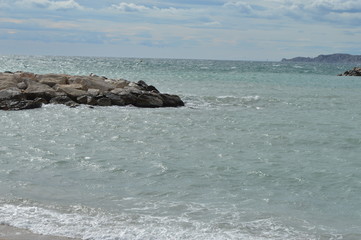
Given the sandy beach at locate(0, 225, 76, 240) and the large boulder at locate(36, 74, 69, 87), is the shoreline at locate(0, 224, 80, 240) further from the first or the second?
the large boulder at locate(36, 74, 69, 87)

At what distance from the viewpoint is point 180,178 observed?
10914 mm

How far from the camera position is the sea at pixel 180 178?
25.5 ft

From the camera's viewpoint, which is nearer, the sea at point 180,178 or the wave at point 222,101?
the sea at point 180,178

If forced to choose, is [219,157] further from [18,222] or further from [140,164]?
[18,222]

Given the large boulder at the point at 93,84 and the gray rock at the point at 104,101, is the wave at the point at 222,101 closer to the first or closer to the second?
the gray rock at the point at 104,101

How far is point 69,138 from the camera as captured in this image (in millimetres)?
15945

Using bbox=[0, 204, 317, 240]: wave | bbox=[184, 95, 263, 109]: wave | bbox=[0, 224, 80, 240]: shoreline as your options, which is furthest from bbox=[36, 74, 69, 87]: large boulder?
bbox=[0, 224, 80, 240]: shoreline

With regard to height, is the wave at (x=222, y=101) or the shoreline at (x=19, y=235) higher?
the wave at (x=222, y=101)

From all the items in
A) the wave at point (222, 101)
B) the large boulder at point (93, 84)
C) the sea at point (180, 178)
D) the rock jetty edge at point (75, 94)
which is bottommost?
the sea at point (180, 178)

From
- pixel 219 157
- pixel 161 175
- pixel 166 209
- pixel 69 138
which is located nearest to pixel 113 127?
pixel 69 138

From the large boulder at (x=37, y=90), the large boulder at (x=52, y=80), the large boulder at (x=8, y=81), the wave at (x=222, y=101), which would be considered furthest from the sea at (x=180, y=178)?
the large boulder at (x=52, y=80)

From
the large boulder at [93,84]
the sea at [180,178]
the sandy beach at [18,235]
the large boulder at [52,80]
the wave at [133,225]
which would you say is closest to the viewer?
the sandy beach at [18,235]

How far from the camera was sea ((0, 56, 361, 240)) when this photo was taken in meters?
7.78

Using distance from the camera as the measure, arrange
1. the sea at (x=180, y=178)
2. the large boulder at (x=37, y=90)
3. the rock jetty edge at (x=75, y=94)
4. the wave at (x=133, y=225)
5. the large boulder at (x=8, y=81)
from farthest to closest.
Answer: the large boulder at (x=8, y=81), the large boulder at (x=37, y=90), the rock jetty edge at (x=75, y=94), the sea at (x=180, y=178), the wave at (x=133, y=225)
